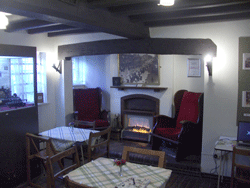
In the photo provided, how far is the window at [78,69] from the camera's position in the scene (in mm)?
6414

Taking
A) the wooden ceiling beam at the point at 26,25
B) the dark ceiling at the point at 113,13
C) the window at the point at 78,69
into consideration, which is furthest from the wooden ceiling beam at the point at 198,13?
the window at the point at 78,69

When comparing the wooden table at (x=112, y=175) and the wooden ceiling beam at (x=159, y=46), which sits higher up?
the wooden ceiling beam at (x=159, y=46)

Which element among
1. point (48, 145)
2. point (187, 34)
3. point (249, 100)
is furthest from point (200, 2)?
point (48, 145)

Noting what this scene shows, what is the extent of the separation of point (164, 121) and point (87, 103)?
199 centimetres

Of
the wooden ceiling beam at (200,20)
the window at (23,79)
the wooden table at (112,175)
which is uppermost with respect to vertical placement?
the wooden ceiling beam at (200,20)

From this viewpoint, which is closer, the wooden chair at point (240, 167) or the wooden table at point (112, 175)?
the wooden table at point (112, 175)

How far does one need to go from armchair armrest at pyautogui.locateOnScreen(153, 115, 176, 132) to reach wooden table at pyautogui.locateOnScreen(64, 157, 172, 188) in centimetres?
234

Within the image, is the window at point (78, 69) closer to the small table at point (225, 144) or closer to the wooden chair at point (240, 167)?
the small table at point (225, 144)

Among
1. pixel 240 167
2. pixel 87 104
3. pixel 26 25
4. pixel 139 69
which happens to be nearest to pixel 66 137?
pixel 26 25

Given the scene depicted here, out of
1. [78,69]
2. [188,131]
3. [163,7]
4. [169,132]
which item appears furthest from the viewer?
[78,69]

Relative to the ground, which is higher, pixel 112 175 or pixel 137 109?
pixel 137 109

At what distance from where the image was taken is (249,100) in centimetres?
356

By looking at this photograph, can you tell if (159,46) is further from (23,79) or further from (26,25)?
(23,79)

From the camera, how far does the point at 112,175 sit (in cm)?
229
